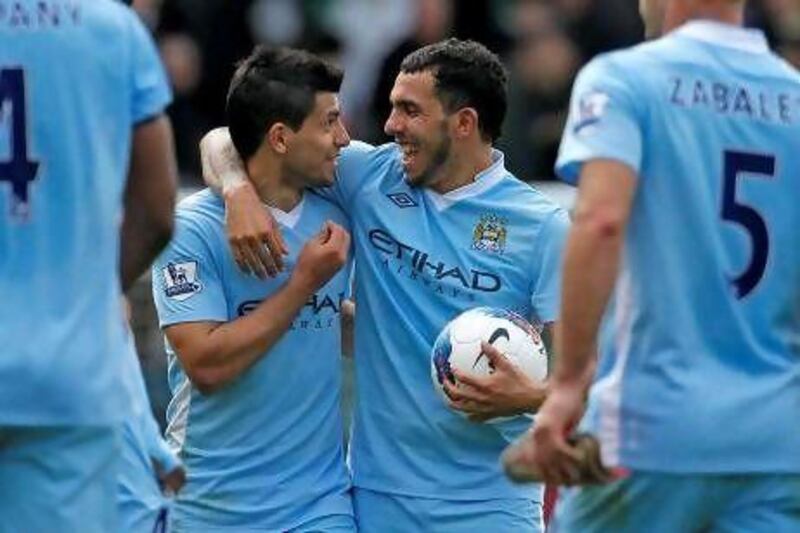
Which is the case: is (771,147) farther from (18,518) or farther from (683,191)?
(18,518)

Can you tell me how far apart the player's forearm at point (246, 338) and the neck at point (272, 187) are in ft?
1.35

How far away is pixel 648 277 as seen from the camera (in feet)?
22.1

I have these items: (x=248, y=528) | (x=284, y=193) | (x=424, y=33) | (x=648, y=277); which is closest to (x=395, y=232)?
(x=284, y=193)

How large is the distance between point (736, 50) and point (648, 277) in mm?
639

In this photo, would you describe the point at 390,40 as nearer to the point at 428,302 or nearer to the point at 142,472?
the point at 428,302

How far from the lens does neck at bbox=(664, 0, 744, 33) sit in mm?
6824

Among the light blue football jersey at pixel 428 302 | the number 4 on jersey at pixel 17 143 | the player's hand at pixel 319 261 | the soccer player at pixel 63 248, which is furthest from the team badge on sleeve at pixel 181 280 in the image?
the number 4 on jersey at pixel 17 143

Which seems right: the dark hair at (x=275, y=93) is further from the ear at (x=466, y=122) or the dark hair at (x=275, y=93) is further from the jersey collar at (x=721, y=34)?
the jersey collar at (x=721, y=34)

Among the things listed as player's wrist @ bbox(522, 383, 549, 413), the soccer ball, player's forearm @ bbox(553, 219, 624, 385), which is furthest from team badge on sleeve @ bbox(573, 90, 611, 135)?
player's wrist @ bbox(522, 383, 549, 413)

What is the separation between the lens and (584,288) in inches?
255

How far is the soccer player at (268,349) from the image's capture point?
855 cm

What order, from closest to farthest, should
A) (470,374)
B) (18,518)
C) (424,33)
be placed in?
(18,518), (470,374), (424,33)

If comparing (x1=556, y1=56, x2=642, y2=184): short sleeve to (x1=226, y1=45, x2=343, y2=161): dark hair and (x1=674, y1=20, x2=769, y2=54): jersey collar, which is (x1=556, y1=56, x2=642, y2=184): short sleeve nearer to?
(x1=674, y1=20, x2=769, y2=54): jersey collar

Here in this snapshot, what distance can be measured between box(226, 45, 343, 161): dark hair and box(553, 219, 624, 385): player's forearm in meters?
2.43
